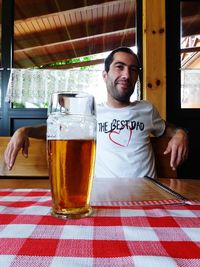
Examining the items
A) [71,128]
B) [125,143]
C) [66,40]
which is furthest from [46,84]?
[71,128]

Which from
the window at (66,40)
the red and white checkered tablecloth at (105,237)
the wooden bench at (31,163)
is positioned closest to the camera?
the red and white checkered tablecloth at (105,237)

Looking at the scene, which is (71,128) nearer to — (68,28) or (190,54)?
(190,54)

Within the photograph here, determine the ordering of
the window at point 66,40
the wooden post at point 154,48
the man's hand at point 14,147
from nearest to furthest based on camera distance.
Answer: the man's hand at point 14,147
the wooden post at point 154,48
the window at point 66,40

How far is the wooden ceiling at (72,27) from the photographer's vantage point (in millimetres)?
2586

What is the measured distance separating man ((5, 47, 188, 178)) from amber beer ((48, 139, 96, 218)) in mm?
721

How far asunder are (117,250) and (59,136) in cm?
19

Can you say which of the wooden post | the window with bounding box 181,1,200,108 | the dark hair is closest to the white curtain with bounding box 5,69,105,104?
the wooden post

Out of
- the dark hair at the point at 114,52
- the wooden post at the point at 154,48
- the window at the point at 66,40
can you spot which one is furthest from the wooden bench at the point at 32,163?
the window at the point at 66,40

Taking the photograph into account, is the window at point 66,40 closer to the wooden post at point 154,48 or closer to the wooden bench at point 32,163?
A: the wooden post at point 154,48

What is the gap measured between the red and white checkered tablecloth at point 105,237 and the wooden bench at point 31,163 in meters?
0.69

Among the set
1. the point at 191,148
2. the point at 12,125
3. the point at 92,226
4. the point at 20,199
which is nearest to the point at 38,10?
the point at 12,125

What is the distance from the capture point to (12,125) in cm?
250

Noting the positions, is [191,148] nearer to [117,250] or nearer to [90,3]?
[90,3]

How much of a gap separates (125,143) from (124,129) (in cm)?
6
